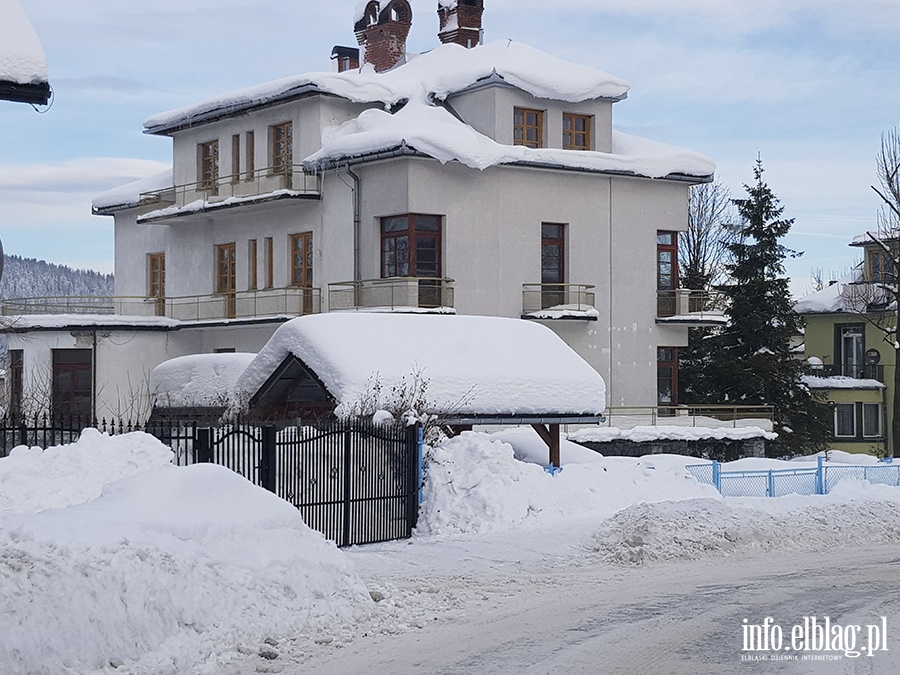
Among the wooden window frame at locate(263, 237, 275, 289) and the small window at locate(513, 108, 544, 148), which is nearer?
the small window at locate(513, 108, 544, 148)

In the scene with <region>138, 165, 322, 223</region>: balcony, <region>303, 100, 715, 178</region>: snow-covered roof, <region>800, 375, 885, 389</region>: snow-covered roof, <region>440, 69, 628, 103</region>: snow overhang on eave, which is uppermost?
<region>440, 69, 628, 103</region>: snow overhang on eave

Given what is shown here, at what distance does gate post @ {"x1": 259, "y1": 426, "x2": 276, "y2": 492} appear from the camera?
60.4 feet

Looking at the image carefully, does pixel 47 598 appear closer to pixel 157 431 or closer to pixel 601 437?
pixel 157 431

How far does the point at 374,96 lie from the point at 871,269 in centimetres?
2885

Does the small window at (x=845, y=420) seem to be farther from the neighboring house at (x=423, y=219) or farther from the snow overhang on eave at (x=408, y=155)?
the snow overhang on eave at (x=408, y=155)

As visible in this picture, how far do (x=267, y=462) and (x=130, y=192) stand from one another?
1394 inches

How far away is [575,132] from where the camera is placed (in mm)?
43125

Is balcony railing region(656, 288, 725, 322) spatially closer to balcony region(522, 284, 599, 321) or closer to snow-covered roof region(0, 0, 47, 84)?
balcony region(522, 284, 599, 321)

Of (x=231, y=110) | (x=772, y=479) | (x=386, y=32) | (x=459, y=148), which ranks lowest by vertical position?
(x=772, y=479)

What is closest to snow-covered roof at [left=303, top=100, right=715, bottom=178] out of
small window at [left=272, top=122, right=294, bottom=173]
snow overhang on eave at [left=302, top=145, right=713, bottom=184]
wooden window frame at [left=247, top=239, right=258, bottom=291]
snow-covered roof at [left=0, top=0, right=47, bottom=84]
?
snow overhang on eave at [left=302, top=145, right=713, bottom=184]

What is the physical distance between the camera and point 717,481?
2552 centimetres

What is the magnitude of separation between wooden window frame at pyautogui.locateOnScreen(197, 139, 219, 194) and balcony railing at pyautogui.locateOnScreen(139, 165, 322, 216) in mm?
185

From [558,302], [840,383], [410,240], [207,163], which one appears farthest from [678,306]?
[207,163]

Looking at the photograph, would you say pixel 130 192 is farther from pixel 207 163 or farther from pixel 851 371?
pixel 851 371
